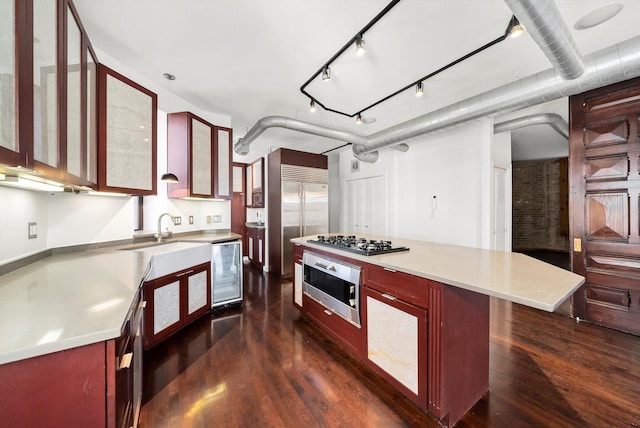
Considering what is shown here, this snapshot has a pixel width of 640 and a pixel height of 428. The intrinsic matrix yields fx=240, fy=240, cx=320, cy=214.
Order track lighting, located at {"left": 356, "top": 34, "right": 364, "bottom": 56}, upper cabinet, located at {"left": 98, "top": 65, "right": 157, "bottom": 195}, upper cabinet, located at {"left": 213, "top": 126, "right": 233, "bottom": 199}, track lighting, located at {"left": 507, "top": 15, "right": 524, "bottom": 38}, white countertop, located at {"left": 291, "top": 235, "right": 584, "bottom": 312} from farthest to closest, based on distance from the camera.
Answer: upper cabinet, located at {"left": 213, "top": 126, "right": 233, "bottom": 199} → track lighting, located at {"left": 356, "top": 34, "right": 364, "bottom": 56} → upper cabinet, located at {"left": 98, "top": 65, "right": 157, "bottom": 195} → track lighting, located at {"left": 507, "top": 15, "right": 524, "bottom": 38} → white countertop, located at {"left": 291, "top": 235, "right": 584, "bottom": 312}

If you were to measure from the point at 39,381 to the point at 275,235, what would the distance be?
4.25 meters

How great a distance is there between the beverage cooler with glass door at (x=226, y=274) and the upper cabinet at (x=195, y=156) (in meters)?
0.79

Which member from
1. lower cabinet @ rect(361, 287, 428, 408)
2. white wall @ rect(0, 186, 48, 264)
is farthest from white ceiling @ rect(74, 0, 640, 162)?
lower cabinet @ rect(361, 287, 428, 408)

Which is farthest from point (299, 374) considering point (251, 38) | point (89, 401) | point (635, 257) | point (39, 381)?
point (635, 257)

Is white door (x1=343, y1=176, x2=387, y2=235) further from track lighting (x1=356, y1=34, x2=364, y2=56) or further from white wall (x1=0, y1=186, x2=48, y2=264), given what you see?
white wall (x1=0, y1=186, x2=48, y2=264)

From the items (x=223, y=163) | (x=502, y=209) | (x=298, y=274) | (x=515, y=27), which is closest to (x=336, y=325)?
(x=298, y=274)

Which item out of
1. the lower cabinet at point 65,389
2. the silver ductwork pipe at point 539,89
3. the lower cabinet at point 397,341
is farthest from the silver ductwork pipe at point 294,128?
the lower cabinet at point 65,389

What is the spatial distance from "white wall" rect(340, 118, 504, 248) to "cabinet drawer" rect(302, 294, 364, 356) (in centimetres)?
261

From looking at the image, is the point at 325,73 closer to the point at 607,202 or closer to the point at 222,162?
the point at 222,162

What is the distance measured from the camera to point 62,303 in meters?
1.00

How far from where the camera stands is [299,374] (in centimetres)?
196

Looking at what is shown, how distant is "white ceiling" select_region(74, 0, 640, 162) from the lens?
1.91 meters

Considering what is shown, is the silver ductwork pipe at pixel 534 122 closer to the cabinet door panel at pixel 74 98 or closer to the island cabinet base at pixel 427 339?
the island cabinet base at pixel 427 339

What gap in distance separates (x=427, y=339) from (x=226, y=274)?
258 centimetres
